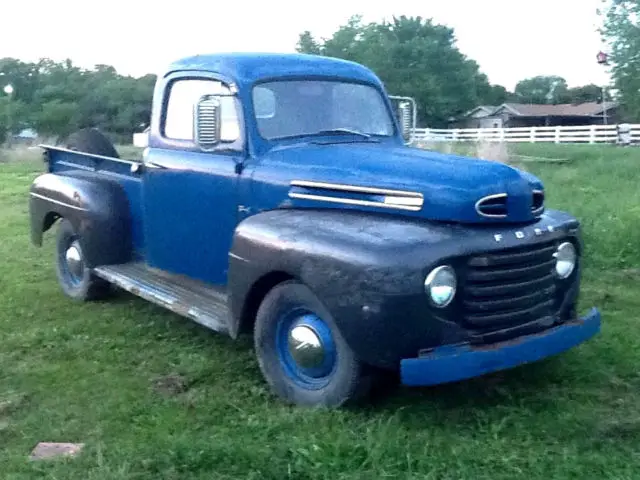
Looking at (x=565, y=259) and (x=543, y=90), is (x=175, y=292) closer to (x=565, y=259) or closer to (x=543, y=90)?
(x=565, y=259)

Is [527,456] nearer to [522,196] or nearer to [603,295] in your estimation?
[522,196]

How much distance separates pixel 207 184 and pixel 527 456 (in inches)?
103

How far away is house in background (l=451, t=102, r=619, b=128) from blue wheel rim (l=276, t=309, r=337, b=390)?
4867 cm

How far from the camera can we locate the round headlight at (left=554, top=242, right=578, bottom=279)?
4938mm

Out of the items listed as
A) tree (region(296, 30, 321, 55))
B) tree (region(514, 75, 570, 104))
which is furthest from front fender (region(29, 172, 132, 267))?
tree (region(514, 75, 570, 104))

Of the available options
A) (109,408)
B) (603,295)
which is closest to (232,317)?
(109,408)

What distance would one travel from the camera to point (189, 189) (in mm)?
5707

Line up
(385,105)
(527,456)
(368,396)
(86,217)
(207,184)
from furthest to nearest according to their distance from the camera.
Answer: (86,217) → (385,105) → (207,184) → (368,396) → (527,456)

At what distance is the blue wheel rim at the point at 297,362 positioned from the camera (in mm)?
4520

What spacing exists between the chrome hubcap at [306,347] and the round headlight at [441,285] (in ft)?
2.29

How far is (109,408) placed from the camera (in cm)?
471

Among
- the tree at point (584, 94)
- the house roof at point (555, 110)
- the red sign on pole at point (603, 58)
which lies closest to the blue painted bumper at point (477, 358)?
the red sign on pole at point (603, 58)

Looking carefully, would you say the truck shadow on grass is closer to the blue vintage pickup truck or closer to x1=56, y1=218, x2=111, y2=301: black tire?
the blue vintage pickup truck

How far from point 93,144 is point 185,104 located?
7.64 feet
